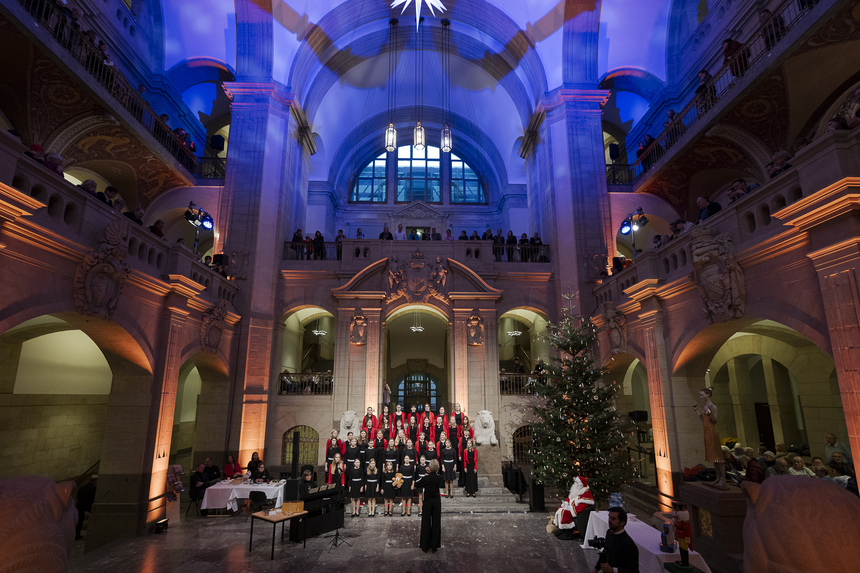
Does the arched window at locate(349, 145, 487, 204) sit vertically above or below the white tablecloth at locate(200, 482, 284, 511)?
above

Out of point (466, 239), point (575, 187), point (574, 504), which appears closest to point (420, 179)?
point (466, 239)

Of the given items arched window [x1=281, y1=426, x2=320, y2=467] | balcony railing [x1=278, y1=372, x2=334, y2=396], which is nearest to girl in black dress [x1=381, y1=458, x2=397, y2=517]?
arched window [x1=281, y1=426, x2=320, y2=467]

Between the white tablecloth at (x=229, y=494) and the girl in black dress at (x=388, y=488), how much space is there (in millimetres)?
2506

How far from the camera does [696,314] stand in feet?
31.3

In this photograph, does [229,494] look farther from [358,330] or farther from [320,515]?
[358,330]

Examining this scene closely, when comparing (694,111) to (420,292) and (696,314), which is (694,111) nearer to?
(696,314)

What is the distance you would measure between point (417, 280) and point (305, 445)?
24.1 ft

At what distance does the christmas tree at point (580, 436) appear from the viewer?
973 centimetres

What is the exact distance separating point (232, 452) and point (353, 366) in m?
4.82

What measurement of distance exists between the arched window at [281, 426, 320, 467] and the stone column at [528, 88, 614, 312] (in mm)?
10762

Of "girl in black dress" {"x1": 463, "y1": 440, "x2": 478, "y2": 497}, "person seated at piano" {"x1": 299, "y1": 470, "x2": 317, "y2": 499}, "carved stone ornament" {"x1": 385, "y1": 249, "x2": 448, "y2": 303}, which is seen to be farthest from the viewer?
"carved stone ornament" {"x1": 385, "y1": 249, "x2": 448, "y2": 303}

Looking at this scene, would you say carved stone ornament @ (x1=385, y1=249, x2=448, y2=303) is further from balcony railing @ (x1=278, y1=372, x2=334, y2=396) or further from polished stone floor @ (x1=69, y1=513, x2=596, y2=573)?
polished stone floor @ (x1=69, y1=513, x2=596, y2=573)

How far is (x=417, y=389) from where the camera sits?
76.6 ft

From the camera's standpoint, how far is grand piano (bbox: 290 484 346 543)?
888 cm
